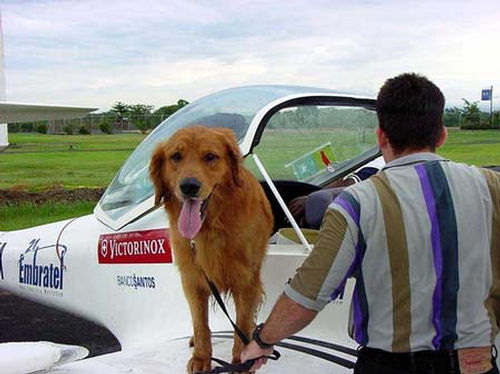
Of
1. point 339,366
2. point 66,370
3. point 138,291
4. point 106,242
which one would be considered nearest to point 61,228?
point 106,242

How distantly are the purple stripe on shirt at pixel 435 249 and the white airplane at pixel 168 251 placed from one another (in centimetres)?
109

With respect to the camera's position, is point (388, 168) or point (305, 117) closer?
point (388, 168)

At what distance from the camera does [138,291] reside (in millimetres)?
4508

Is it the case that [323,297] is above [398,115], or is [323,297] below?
below

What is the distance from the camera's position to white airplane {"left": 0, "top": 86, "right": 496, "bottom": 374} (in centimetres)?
331

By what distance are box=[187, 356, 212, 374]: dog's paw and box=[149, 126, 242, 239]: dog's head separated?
615 millimetres

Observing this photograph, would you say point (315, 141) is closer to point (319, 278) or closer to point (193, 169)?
point (193, 169)

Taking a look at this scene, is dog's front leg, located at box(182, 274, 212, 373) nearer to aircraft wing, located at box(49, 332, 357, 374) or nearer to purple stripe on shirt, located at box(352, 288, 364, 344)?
aircraft wing, located at box(49, 332, 357, 374)

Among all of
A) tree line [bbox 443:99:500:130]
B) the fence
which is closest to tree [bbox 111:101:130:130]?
the fence

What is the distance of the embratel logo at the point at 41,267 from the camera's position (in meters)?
5.39

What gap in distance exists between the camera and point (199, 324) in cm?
309

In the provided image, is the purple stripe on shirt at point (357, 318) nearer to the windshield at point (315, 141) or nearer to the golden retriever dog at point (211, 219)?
the golden retriever dog at point (211, 219)

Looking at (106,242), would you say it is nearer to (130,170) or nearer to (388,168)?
(130,170)

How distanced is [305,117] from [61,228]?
86.6 inches
